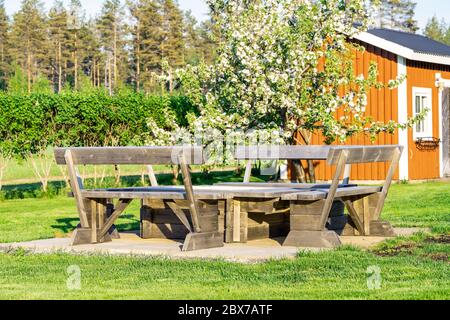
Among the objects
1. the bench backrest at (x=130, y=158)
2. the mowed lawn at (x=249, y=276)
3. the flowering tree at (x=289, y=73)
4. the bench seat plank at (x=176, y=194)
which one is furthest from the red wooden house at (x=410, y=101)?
the bench backrest at (x=130, y=158)

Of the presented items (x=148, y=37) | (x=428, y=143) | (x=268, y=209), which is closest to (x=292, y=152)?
(x=268, y=209)

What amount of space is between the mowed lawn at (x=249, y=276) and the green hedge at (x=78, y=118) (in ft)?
34.8

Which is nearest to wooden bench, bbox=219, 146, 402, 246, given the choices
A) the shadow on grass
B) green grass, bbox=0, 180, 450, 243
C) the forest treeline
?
green grass, bbox=0, 180, 450, 243

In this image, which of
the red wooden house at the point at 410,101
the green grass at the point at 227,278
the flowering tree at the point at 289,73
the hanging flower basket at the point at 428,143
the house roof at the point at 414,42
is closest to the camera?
the green grass at the point at 227,278

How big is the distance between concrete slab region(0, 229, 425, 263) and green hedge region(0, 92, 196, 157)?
962 cm

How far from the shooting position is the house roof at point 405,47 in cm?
2283

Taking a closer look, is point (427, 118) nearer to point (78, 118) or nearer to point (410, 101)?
point (410, 101)

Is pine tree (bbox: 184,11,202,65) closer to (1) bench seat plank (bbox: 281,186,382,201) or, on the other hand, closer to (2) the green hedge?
(2) the green hedge

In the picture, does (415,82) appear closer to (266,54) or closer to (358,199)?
(266,54)

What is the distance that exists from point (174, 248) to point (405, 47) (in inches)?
550

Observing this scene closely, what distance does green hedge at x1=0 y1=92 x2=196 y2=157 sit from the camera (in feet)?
67.9

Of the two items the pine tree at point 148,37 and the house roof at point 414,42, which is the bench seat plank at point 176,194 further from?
the pine tree at point 148,37

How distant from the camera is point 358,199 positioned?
11633 mm
